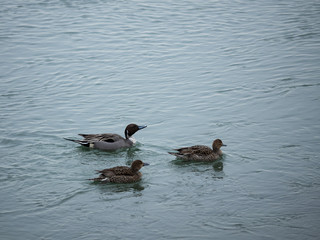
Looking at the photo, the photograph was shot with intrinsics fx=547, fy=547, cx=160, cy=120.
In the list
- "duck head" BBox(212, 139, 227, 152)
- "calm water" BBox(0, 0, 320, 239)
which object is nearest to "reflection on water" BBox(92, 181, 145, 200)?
"calm water" BBox(0, 0, 320, 239)

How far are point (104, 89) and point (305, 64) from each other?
6.06 metres

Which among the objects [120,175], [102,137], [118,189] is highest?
[102,137]

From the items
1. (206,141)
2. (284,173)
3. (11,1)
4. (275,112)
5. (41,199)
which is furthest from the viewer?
(11,1)

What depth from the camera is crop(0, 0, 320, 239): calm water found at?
876 centimetres

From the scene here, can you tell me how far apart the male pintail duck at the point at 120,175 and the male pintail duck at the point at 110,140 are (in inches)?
68.5

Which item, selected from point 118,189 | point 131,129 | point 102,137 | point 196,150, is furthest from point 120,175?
point 131,129

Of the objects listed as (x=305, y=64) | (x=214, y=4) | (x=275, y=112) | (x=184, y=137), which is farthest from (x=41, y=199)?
(x=214, y=4)

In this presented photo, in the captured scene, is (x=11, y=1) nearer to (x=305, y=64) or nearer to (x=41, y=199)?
(x=305, y=64)

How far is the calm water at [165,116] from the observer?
345 inches

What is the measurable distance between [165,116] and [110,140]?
2.02 m

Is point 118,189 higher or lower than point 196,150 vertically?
lower

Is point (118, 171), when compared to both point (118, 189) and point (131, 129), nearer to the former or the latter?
point (118, 189)

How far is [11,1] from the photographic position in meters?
26.2

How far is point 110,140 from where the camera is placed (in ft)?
39.0
